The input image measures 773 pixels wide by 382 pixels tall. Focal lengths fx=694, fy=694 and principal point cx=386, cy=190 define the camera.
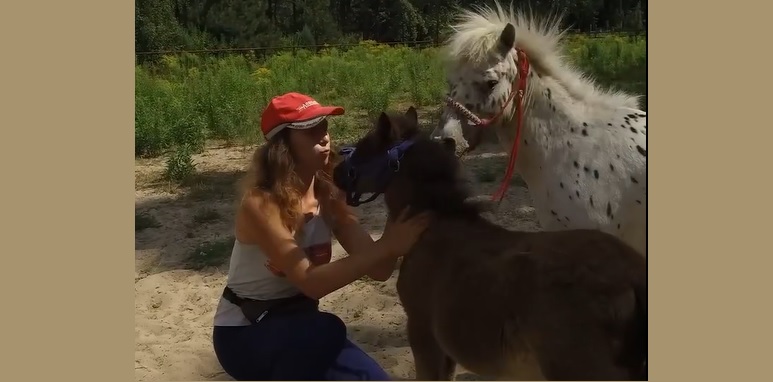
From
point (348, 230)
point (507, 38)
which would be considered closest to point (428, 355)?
point (348, 230)

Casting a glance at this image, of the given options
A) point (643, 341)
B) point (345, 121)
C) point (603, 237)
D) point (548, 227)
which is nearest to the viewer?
point (643, 341)

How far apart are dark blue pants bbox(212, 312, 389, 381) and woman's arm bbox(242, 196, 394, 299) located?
199 mm

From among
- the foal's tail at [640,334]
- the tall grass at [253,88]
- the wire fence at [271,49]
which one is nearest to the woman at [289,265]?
the foal's tail at [640,334]

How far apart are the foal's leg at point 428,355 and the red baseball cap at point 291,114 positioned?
0.99 meters

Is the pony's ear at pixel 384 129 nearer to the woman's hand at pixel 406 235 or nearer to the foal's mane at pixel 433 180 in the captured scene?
the foal's mane at pixel 433 180

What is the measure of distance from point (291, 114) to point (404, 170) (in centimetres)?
56

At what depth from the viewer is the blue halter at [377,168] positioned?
10.2 feet

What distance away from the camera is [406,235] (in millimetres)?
3057

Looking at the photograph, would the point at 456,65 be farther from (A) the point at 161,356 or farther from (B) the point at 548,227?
(A) the point at 161,356

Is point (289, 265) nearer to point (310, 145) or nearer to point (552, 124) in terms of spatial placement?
point (310, 145)

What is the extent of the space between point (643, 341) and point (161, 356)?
3.38 meters

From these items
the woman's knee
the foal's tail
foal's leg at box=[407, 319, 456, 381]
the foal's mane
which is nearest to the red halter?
the foal's mane

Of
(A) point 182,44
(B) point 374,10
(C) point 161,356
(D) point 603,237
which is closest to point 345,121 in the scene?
(B) point 374,10

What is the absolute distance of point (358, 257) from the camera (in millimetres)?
2910
